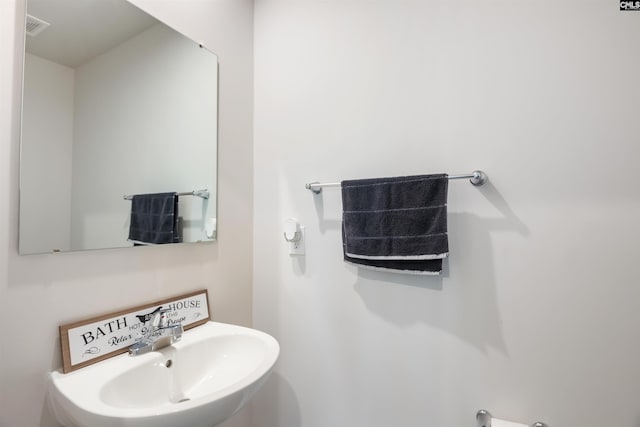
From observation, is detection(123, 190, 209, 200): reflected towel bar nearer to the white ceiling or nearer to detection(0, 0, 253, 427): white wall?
detection(0, 0, 253, 427): white wall

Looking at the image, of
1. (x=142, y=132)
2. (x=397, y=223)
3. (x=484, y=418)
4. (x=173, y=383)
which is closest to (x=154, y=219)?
(x=142, y=132)

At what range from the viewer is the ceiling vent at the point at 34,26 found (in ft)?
2.47

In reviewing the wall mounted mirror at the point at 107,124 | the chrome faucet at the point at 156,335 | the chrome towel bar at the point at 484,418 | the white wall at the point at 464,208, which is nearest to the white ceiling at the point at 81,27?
the wall mounted mirror at the point at 107,124

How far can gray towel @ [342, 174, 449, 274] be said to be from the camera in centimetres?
97

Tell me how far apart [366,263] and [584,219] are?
0.69 metres

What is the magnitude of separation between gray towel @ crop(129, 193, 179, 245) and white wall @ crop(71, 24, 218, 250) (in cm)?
2

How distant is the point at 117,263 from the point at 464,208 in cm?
118

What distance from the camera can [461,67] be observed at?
1.02 meters

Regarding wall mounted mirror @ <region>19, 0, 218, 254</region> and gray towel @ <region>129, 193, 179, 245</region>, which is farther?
gray towel @ <region>129, 193, 179, 245</region>

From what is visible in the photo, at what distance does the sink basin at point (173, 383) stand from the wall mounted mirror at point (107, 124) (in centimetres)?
36

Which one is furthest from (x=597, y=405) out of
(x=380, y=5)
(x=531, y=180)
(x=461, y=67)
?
(x=380, y=5)

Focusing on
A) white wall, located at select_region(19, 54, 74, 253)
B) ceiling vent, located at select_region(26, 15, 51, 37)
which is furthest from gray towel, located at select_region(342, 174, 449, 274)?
ceiling vent, located at select_region(26, 15, 51, 37)

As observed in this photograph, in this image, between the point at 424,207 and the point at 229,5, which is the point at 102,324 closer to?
the point at 424,207

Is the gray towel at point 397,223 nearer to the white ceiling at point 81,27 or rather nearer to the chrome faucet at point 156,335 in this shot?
the chrome faucet at point 156,335
